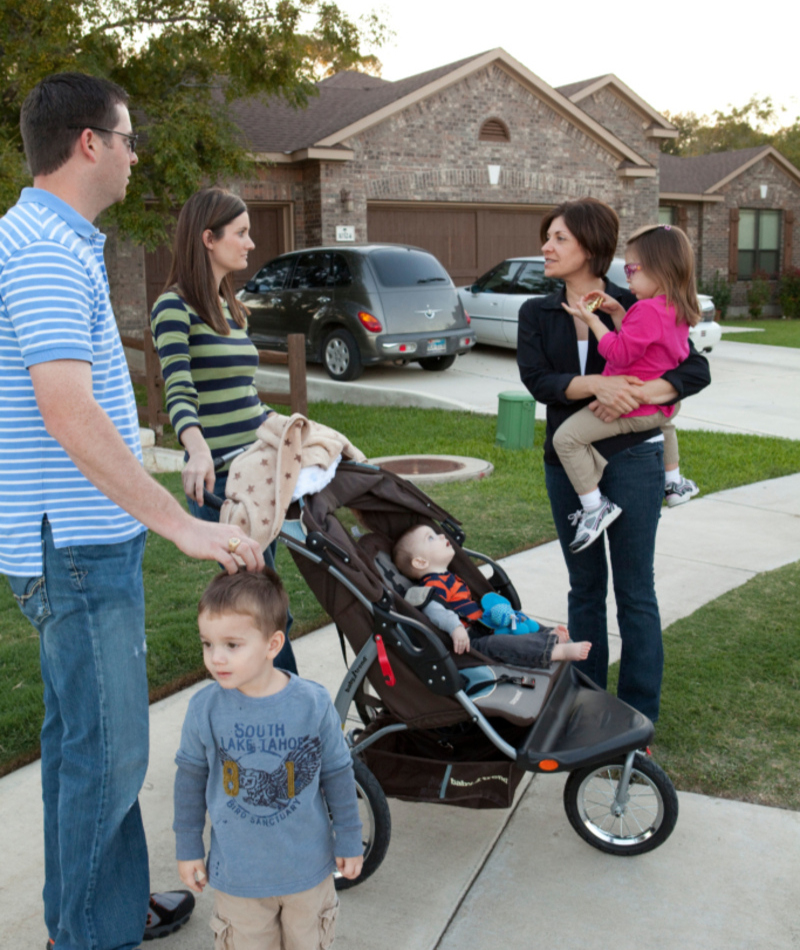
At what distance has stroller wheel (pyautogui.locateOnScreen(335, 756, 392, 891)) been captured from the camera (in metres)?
2.85

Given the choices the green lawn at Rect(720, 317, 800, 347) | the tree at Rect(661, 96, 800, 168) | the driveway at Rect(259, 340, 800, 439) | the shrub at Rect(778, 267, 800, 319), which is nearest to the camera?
the driveway at Rect(259, 340, 800, 439)

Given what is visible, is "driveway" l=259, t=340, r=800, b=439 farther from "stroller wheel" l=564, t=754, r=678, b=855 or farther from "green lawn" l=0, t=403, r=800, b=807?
"stroller wheel" l=564, t=754, r=678, b=855

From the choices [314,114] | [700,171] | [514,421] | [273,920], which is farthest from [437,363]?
[700,171]

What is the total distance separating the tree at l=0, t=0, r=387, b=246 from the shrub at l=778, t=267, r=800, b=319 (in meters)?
18.7

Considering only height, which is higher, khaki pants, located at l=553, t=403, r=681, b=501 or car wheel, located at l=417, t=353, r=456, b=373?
khaki pants, located at l=553, t=403, r=681, b=501

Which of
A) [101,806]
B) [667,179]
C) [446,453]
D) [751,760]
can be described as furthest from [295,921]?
[667,179]

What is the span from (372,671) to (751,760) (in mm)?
1583

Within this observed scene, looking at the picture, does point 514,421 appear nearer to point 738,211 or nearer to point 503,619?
point 503,619

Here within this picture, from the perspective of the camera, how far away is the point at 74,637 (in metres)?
2.22

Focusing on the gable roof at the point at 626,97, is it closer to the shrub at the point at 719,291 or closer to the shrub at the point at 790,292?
the shrub at the point at 719,291

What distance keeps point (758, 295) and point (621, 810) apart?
2779 cm

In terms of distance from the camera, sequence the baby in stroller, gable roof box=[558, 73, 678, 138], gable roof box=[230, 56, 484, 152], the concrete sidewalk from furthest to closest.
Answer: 1. gable roof box=[558, 73, 678, 138]
2. gable roof box=[230, 56, 484, 152]
3. the baby in stroller
4. the concrete sidewalk

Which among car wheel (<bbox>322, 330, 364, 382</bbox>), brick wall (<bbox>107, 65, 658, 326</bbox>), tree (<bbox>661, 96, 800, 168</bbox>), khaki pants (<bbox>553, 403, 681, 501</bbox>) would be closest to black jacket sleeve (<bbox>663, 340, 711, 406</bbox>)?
khaki pants (<bbox>553, 403, 681, 501</bbox>)

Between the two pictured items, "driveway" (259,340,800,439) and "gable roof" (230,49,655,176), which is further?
"gable roof" (230,49,655,176)
